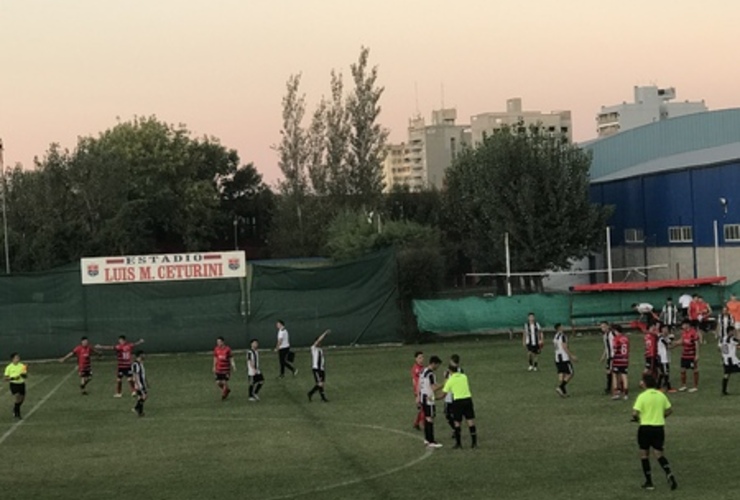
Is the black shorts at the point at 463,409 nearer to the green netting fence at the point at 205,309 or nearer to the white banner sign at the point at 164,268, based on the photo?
the green netting fence at the point at 205,309

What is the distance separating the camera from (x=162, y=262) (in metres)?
49.0

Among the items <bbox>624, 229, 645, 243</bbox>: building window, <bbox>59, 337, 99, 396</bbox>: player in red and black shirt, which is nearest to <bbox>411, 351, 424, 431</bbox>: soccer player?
<bbox>59, 337, 99, 396</bbox>: player in red and black shirt

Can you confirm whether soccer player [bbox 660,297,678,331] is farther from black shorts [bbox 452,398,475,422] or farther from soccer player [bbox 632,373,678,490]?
soccer player [bbox 632,373,678,490]

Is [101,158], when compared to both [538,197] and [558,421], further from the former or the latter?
[558,421]

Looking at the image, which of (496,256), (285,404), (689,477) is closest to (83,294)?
(285,404)

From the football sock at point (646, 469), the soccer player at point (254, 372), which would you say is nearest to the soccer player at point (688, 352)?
the soccer player at point (254, 372)

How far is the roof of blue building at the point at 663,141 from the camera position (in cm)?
8225

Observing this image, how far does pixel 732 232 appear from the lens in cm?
5769

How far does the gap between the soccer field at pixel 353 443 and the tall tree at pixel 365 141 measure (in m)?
42.3

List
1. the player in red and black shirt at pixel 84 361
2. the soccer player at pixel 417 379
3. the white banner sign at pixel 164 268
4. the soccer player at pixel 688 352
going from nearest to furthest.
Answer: the soccer player at pixel 417 379 → the soccer player at pixel 688 352 → the player in red and black shirt at pixel 84 361 → the white banner sign at pixel 164 268

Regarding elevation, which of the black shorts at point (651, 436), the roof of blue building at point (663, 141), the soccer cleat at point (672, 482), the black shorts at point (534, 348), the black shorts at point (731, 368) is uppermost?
the roof of blue building at point (663, 141)

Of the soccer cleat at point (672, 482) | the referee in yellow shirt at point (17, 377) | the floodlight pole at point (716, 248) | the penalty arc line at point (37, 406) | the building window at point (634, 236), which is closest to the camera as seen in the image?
the soccer cleat at point (672, 482)

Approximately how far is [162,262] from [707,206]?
2765 centimetres

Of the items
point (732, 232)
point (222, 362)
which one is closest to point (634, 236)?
point (732, 232)
